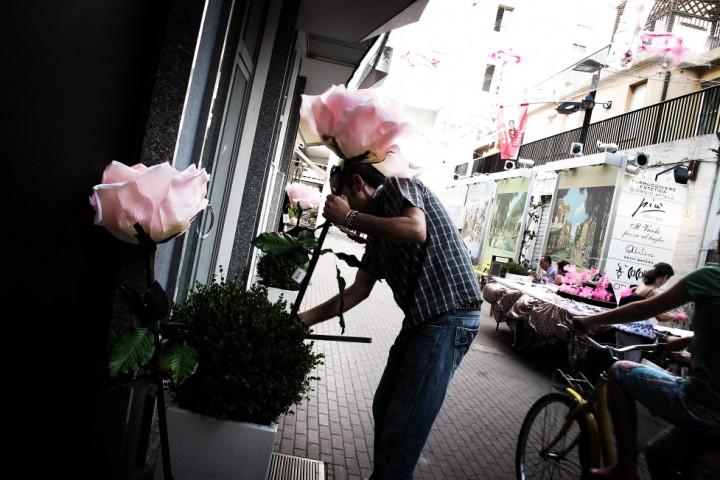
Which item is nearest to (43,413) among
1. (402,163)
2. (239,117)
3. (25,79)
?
(25,79)

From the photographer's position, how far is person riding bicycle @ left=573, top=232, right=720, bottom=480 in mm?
2627

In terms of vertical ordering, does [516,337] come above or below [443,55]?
below

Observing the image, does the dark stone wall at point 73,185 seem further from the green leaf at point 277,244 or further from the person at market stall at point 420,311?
the person at market stall at point 420,311

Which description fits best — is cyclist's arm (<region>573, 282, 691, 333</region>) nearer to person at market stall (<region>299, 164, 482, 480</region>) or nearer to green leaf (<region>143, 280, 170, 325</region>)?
person at market stall (<region>299, 164, 482, 480</region>)

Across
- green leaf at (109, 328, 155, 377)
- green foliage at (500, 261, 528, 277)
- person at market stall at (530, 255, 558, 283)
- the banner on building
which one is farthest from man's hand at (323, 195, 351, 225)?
the banner on building

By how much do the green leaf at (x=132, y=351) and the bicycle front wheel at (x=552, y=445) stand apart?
2.83m

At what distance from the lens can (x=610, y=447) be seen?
3.27 metres

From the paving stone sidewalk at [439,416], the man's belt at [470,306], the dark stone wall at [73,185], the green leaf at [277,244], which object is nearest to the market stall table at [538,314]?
the paving stone sidewalk at [439,416]

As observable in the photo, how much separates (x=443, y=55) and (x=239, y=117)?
3515 centimetres

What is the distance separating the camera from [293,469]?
3.45 meters

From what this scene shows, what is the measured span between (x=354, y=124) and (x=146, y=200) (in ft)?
2.25

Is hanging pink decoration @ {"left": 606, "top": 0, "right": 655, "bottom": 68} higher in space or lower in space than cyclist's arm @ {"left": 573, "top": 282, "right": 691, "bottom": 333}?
higher

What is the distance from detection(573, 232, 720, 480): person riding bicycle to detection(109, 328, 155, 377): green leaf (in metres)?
2.48

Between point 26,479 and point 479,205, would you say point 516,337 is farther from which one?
point 479,205
